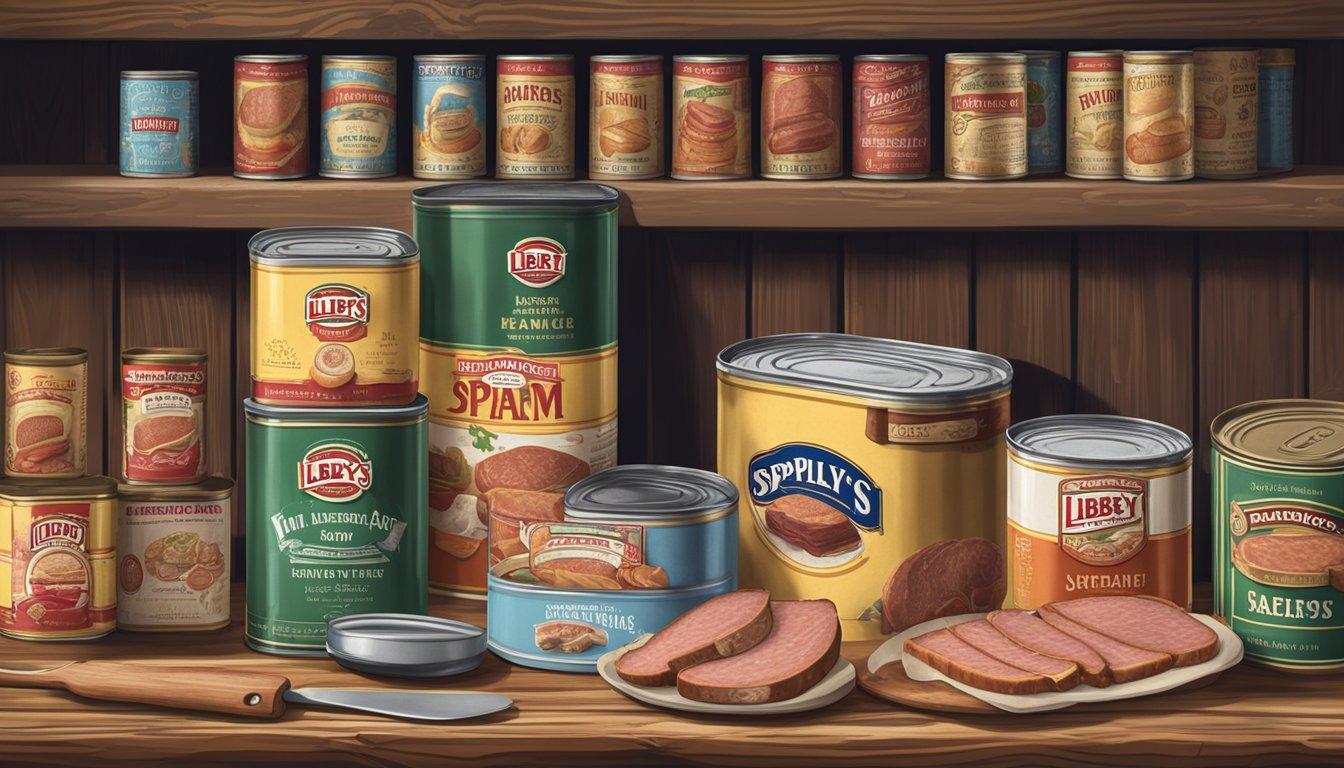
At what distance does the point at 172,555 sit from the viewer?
61.9 inches

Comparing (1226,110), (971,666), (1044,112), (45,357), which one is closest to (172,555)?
(45,357)

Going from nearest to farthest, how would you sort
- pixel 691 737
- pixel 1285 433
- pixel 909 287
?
pixel 691 737
pixel 1285 433
pixel 909 287

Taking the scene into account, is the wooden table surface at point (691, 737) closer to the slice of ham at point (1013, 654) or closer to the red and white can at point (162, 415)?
the slice of ham at point (1013, 654)

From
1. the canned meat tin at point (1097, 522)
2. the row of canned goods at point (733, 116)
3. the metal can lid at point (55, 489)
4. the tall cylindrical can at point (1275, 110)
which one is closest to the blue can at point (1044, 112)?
the row of canned goods at point (733, 116)

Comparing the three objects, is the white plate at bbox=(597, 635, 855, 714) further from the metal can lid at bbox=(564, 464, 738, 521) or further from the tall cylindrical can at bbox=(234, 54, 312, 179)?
the tall cylindrical can at bbox=(234, 54, 312, 179)

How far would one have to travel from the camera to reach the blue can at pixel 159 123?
1674mm

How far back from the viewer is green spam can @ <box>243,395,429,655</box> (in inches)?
59.0

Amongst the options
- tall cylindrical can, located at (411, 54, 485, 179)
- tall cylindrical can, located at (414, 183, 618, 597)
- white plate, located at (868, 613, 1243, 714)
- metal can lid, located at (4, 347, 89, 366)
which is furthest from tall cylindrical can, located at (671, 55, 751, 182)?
metal can lid, located at (4, 347, 89, 366)

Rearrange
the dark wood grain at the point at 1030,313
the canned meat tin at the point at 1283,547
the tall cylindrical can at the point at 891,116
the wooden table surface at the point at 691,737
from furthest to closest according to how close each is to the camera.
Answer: the dark wood grain at the point at 1030,313, the tall cylindrical can at the point at 891,116, the canned meat tin at the point at 1283,547, the wooden table surface at the point at 691,737

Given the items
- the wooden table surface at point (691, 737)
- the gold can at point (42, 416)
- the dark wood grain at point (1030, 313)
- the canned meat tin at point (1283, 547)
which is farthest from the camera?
the dark wood grain at point (1030, 313)

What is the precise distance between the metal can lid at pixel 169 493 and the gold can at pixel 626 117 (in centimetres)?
51

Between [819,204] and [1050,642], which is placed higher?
[819,204]

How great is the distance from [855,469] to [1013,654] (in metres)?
0.24

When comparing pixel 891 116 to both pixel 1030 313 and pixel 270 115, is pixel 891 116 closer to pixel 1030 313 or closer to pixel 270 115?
pixel 1030 313
